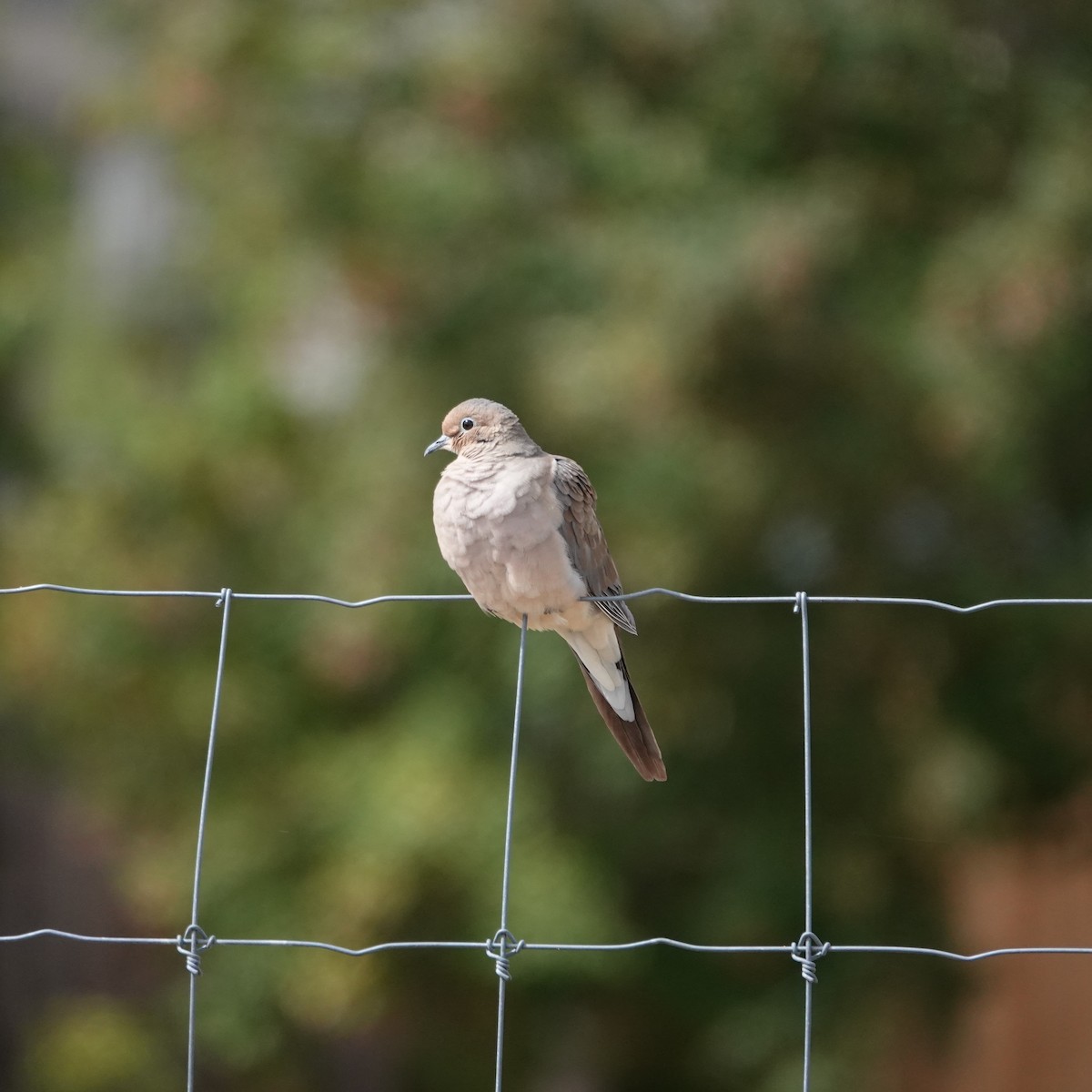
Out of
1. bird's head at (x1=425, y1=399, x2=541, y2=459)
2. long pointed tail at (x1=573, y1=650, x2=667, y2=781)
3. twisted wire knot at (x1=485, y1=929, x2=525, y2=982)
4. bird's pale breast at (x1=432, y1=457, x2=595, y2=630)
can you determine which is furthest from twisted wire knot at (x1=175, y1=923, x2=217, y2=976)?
bird's head at (x1=425, y1=399, x2=541, y2=459)

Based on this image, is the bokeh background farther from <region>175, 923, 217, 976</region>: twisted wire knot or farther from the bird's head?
<region>175, 923, 217, 976</region>: twisted wire knot

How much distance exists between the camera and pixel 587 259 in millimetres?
5223

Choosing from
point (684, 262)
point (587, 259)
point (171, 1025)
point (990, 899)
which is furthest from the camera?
point (990, 899)

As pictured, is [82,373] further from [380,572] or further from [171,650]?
[380,572]

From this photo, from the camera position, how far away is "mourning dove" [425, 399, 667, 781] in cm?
325

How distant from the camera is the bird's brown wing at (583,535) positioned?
3.33 metres

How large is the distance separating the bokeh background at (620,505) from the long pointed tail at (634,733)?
147 cm

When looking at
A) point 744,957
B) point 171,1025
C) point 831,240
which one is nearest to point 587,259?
point 831,240

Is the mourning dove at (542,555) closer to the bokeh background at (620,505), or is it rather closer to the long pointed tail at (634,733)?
the long pointed tail at (634,733)

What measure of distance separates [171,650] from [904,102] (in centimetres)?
323

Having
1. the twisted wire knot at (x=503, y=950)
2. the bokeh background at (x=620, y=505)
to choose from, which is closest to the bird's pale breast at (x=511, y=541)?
the twisted wire knot at (x=503, y=950)

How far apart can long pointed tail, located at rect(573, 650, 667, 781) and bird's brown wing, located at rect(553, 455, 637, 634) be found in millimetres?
130

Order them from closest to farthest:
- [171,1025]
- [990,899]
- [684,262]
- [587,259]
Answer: [684,262] < [587,259] < [171,1025] < [990,899]

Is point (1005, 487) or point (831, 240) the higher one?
point (831, 240)
